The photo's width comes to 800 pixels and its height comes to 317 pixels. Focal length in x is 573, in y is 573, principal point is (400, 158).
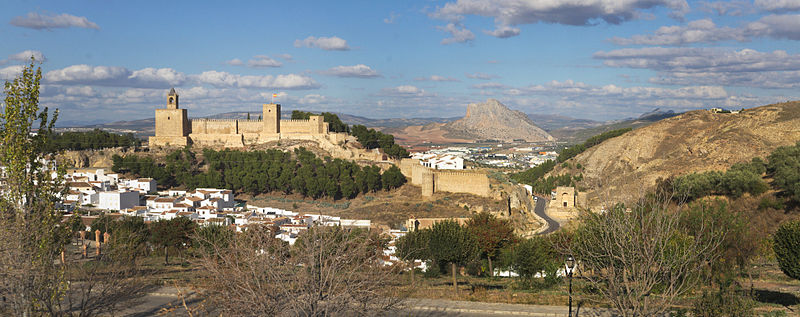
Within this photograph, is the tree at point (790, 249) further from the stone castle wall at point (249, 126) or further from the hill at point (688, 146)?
the stone castle wall at point (249, 126)

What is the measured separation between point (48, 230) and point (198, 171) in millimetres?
43503

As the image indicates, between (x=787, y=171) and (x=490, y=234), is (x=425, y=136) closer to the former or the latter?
(x=787, y=171)

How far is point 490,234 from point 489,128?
17090 cm

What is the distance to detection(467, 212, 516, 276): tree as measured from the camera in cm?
1947

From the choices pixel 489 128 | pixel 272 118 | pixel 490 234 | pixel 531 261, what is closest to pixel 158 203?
pixel 272 118

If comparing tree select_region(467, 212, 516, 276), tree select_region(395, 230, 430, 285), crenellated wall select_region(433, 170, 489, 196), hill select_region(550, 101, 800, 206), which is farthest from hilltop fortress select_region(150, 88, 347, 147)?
tree select_region(395, 230, 430, 285)

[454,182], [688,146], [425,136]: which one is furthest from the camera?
[425,136]

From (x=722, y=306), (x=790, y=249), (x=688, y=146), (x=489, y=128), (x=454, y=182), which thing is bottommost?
(x=454, y=182)

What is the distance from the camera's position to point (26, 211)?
24.2 ft

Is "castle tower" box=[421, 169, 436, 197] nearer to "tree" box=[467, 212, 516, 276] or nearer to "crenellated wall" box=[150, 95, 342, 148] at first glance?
"crenellated wall" box=[150, 95, 342, 148]

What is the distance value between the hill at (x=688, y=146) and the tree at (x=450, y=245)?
885 inches

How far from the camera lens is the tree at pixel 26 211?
724 centimetres

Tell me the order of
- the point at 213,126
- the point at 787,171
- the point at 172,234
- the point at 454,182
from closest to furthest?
the point at 172,234, the point at 787,171, the point at 454,182, the point at 213,126

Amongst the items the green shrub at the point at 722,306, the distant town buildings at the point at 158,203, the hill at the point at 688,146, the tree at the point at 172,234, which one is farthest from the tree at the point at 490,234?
the hill at the point at 688,146
